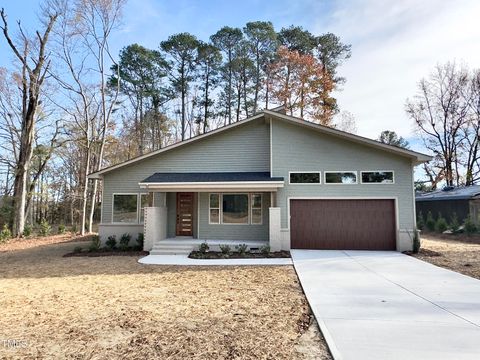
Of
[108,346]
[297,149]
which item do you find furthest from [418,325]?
[297,149]

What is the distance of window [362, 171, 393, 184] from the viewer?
37.4ft

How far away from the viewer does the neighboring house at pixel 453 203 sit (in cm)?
1834

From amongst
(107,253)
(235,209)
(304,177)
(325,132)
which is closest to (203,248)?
(235,209)

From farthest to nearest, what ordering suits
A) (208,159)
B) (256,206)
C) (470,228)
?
(470,228) → (208,159) → (256,206)

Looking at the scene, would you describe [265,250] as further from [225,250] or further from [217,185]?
[217,185]

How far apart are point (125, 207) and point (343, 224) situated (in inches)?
348

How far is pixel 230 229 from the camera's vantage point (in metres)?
12.4

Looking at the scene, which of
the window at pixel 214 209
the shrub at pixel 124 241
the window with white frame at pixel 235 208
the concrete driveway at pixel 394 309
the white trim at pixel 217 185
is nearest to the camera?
the concrete driveway at pixel 394 309

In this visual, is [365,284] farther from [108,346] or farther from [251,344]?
[108,346]

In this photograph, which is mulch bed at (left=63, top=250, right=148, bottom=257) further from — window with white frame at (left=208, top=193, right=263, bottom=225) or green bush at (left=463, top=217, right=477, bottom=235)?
green bush at (left=463, top=217, right=477, bottom=235)

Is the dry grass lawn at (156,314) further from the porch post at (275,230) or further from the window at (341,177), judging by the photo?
the window at (341,177)

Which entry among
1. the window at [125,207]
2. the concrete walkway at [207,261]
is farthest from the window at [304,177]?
the window at [125,207]

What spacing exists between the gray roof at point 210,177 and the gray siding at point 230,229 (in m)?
0.87

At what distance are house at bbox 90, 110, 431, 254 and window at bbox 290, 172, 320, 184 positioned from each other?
0.04 metres
